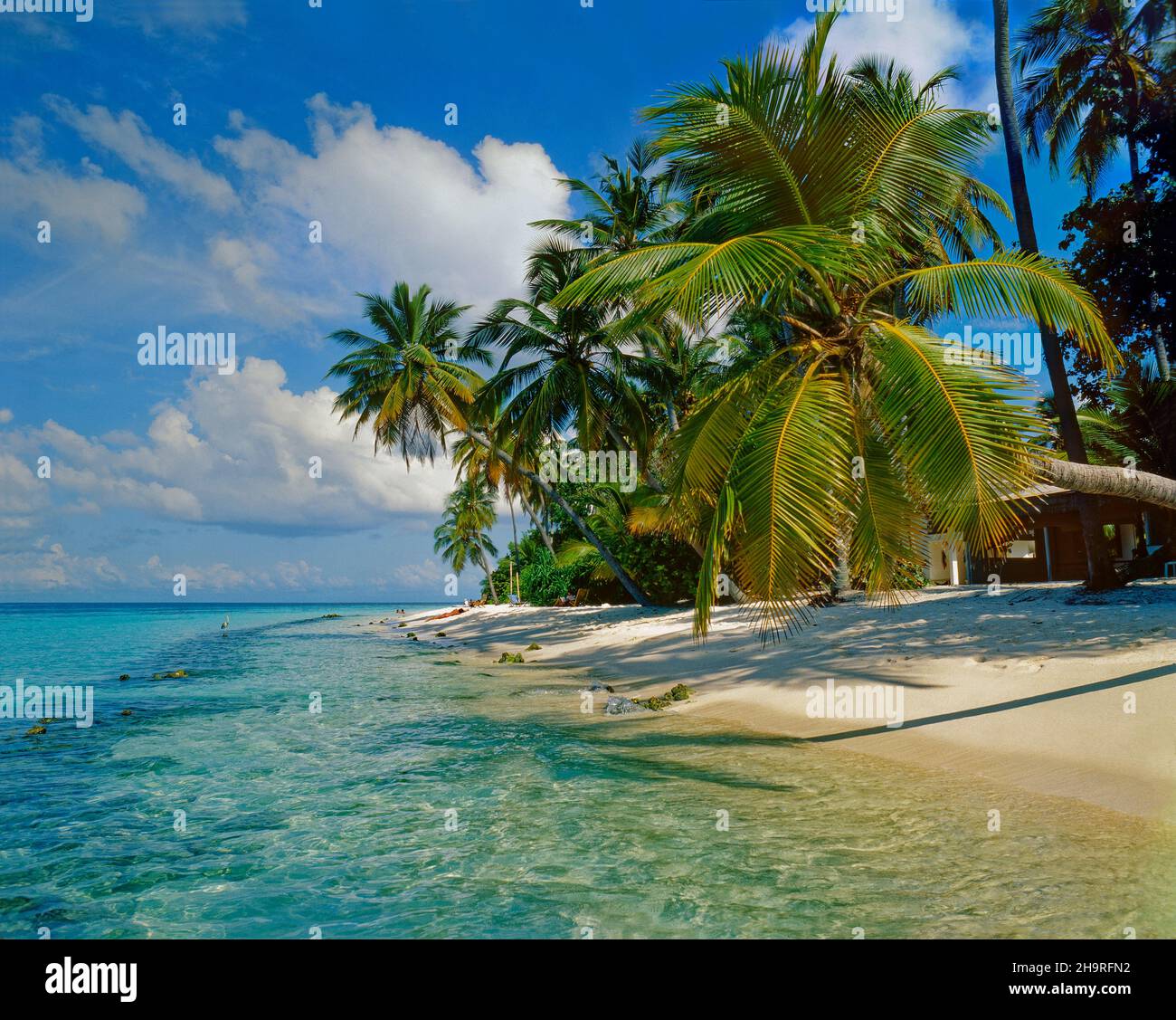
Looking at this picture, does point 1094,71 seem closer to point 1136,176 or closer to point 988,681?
point 1136,176

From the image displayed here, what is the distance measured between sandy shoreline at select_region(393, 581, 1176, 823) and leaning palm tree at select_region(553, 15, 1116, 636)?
1.91m

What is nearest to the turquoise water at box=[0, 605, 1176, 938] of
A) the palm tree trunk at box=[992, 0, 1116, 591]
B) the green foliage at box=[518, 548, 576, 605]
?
the palm tree trunk at box=[992, 0, 1116, 591]

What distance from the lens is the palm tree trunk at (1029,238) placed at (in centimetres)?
1177

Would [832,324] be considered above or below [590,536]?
above

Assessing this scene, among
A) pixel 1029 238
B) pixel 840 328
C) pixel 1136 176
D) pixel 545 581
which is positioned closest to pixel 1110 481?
pixel 840 328

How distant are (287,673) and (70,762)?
11284 millimetres

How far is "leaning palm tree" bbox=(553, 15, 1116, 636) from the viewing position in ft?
20.3

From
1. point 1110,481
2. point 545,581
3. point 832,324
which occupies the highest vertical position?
point 832,324

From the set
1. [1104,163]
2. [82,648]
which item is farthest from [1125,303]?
[82,648]

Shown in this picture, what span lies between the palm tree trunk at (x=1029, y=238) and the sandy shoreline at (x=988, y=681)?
25.6 inches

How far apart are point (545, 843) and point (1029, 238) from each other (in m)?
12.4

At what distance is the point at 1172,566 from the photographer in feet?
57.4

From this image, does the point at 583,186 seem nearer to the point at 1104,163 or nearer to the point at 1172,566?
the point at 1104,163

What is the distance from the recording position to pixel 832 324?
7613 millimetres
